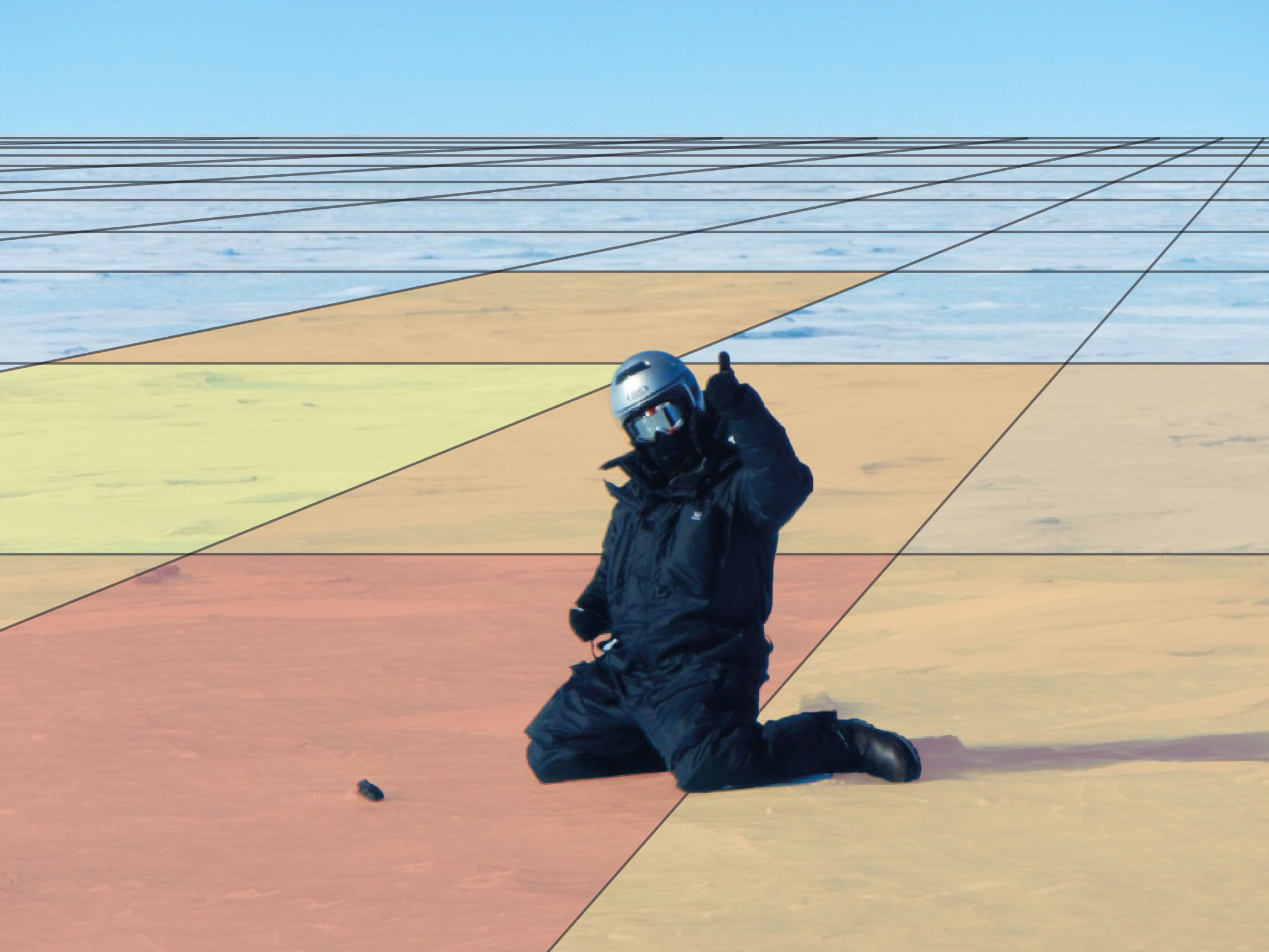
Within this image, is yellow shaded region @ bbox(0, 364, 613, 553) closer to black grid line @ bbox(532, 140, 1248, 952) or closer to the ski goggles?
black grid line @ bbox(532, 140, 1248, 952)

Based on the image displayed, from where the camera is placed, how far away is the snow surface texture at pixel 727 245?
13289 mm

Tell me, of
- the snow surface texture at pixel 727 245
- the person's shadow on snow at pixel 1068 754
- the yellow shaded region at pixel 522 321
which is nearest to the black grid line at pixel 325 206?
the snow surface texture at pixel 727 245

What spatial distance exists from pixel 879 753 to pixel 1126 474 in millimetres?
3859

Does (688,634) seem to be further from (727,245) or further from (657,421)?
(727,245)

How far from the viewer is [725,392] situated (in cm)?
476

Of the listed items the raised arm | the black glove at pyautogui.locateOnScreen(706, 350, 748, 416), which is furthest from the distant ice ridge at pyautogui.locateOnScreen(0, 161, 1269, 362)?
the black glove at pyautogui.locateOnScreen(706, 350, 748, 416)

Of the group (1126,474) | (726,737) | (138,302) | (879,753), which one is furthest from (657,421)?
(138,302)

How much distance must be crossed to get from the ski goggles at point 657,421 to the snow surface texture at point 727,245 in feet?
22.3

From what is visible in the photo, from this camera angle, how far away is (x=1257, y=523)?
7664mm

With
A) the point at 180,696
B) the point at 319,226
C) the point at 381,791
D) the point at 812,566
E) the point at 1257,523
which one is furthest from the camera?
the point at 319,226

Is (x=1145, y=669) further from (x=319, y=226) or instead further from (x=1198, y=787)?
(x=319, y=226)

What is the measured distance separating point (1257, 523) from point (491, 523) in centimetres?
270

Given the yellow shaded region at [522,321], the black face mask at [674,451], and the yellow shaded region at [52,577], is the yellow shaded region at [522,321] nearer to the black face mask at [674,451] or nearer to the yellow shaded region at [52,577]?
the yellow shaded region at [52,577]

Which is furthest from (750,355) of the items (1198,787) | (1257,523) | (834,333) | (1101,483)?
(1198,787)
